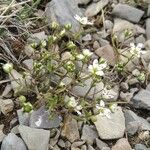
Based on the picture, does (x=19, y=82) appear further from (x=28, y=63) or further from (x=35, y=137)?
(x=35, y=137)

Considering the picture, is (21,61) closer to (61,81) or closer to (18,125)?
(61,81)

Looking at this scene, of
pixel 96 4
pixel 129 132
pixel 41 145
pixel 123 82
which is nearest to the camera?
pixel 41 145

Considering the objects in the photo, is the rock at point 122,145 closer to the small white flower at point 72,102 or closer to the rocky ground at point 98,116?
the rocky ground at point 98,116

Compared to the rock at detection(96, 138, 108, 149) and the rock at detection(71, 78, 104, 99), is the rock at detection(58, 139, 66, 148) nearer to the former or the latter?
the rock at detection(96, 138, 108, 149)

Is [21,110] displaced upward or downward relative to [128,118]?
upward

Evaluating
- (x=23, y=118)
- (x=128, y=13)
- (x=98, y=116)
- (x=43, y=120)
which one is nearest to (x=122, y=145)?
(x=98, y=116)

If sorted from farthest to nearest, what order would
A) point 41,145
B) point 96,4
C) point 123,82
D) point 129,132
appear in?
point 96,4, point 123,82, point 129,132, point 41,145

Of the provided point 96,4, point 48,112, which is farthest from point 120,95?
point 96,4

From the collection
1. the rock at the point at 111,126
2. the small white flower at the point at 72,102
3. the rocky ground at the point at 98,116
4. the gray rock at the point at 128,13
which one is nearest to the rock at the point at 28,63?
the rocky ground at the point at 98,116

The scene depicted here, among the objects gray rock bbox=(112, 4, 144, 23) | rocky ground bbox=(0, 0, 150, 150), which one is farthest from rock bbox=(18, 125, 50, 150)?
gray rock bbox=(112, 4, 144, 23)
